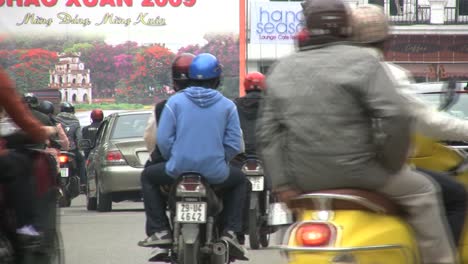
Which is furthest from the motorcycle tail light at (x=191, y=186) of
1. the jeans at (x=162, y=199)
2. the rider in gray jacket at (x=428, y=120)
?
the rider in gray jacket at (x=428, y=120)

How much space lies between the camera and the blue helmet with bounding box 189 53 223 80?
337 inches

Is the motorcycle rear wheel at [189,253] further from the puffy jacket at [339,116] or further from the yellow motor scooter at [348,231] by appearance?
the puffy jacket at [339,116]

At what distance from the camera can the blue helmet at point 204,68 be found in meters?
8.56

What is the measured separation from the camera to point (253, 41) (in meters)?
43.1

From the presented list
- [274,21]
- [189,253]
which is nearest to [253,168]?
[189,253]

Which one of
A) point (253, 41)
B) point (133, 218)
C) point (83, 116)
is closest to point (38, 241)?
point (133, 218)

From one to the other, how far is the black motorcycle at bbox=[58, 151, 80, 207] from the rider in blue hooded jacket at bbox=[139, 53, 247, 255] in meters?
9.99

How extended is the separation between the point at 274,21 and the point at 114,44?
521 centimetres

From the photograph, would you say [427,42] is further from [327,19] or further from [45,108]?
[327,19]

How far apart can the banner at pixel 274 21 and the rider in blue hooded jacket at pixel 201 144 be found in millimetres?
32985

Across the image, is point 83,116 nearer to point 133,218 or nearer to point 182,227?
point 133,218

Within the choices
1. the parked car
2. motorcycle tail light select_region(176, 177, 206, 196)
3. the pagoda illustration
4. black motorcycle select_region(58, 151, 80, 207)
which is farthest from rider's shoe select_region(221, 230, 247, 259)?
the pagoda illustration

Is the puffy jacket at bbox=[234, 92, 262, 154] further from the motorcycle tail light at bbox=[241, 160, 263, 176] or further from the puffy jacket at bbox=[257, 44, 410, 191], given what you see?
the puffy jacket at bbox=[257, 44, 410, 191]

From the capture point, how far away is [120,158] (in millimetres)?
17297
